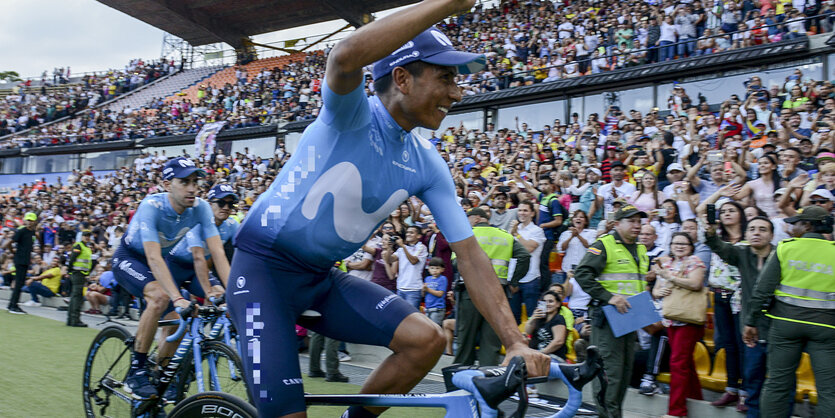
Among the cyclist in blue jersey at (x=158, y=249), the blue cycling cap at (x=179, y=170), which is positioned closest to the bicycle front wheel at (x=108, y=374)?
the cyclist in blue jersey at (x=158, y=249)

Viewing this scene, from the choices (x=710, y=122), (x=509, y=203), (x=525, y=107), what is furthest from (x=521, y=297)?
(x=525, y=107)

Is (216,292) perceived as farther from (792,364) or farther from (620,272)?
(792,364)

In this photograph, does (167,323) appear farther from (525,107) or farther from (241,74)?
(241,74)

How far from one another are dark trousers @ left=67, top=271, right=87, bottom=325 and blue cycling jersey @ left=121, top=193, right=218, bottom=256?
8941 mm

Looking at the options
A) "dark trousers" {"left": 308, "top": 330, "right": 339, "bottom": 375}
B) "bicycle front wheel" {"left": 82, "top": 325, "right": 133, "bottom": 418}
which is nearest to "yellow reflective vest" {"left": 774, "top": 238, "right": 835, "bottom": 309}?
"dark trousers" {"left": 308, "top": 330, "right": 339, "bottom": 375}

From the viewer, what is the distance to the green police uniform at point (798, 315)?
5.24 metres

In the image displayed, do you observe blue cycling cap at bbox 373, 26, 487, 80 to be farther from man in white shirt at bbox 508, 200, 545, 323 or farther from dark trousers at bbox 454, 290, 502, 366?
man in white shirt at bbox 508, 200, 545, 323

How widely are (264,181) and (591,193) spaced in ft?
38.1

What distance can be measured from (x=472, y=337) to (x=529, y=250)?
2000 millimetres

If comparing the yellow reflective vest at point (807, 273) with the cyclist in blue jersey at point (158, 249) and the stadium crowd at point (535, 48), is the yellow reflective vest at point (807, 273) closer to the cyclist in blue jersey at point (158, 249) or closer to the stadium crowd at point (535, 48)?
the stadium crowd at point (535, 48)

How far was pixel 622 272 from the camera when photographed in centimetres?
627

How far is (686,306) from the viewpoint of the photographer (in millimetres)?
6656

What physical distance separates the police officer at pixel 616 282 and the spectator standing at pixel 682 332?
1.94 feet

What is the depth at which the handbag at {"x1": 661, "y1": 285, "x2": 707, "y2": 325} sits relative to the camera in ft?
21.7
